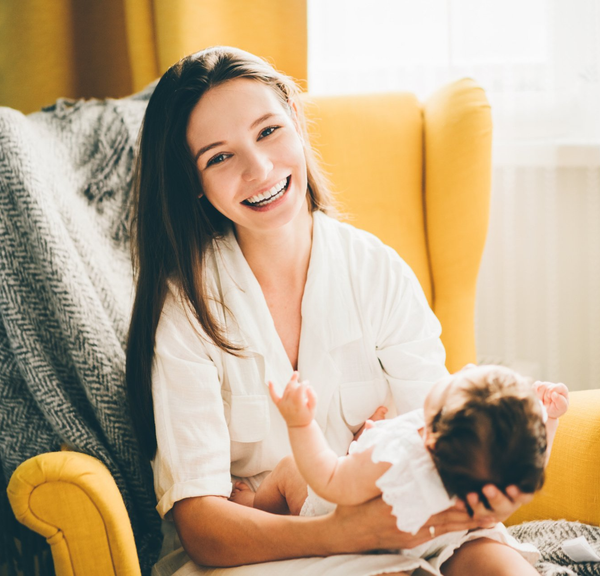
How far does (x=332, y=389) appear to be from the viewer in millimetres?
1079

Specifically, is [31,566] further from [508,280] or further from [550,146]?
[550,146]

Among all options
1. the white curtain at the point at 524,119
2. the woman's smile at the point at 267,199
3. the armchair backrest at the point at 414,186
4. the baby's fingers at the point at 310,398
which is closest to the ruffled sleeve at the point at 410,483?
the baby's fingers at the point at 310,398

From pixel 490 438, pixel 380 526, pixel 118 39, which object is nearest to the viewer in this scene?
pixel 490 438

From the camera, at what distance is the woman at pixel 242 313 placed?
95cm

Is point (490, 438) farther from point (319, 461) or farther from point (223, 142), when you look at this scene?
point (223, 142)

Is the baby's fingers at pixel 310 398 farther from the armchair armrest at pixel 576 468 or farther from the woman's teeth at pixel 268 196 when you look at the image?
the armchair armrest at pixel 576 468

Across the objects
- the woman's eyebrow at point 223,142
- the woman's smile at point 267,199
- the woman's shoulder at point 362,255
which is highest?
the woman's eyebrow at point 223,142

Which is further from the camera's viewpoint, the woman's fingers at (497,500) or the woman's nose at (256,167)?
the woman's nose at (256,167)

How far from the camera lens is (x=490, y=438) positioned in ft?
2.33

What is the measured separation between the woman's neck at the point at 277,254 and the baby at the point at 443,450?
0.36 metres

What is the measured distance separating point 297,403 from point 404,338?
383mm

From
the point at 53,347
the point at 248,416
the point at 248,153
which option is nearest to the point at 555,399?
the point at 248,416

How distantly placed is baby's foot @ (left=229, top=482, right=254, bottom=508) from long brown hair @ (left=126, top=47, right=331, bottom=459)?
0.17m

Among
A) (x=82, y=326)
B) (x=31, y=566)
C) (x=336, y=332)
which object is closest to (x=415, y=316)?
(x=336, y=332)
